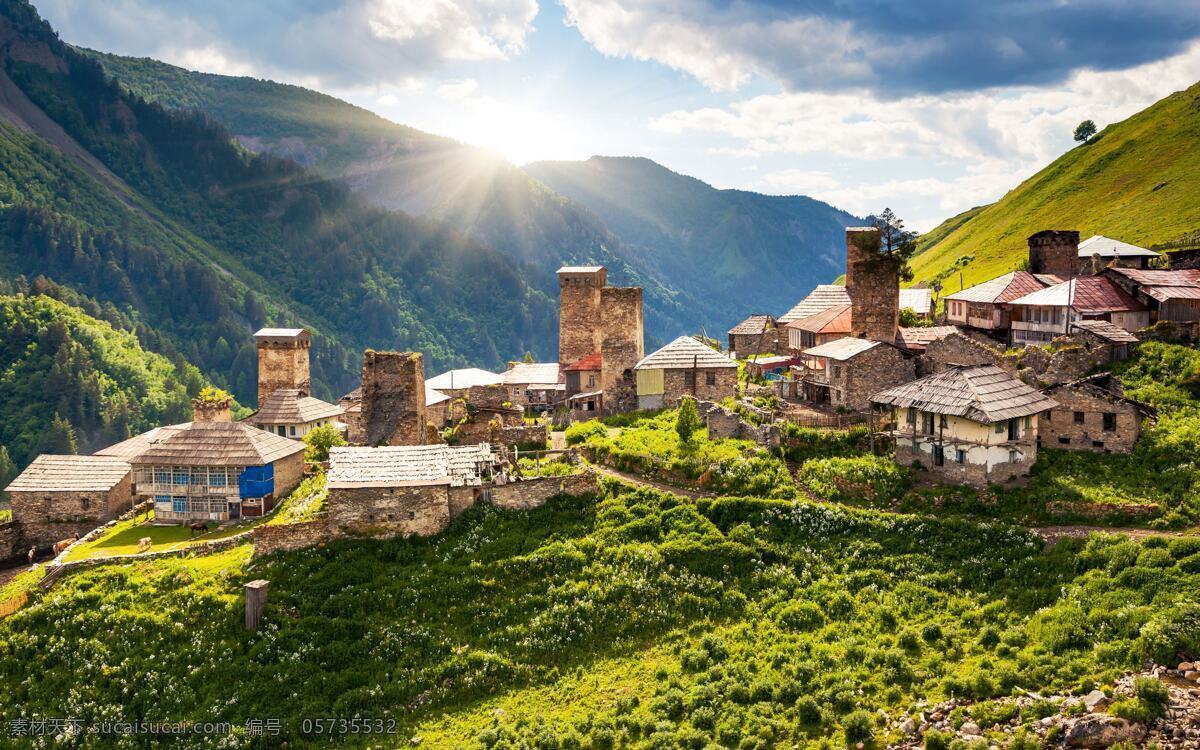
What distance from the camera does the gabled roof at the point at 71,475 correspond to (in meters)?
38.3

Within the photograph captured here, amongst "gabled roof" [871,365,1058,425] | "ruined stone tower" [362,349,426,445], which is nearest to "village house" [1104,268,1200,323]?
"gabled roof" [871,365,1058,425]

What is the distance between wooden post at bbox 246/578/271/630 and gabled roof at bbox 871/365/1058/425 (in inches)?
926

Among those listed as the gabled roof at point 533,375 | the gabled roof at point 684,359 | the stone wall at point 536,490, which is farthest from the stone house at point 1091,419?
the gabled roof at point 533,375

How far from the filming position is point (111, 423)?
108 meters

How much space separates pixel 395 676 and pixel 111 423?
103 metres

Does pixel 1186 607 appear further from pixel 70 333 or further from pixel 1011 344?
pixel 70 333

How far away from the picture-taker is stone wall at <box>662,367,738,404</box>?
141ft

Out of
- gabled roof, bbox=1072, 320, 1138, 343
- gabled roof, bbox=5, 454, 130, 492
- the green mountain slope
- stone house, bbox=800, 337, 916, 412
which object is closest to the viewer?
stone house, bbox=800, 337, 916, 412

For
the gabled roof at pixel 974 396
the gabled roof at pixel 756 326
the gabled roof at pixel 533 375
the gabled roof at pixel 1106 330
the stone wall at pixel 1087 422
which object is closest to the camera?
the gabled roof at pixel 974 396

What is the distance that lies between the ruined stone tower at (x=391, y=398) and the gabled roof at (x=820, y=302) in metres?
25.7

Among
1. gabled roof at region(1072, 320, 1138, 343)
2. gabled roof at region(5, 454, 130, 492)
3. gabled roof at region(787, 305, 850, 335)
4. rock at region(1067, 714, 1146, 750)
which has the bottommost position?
rock at region(1067, 714, 1146, 750)

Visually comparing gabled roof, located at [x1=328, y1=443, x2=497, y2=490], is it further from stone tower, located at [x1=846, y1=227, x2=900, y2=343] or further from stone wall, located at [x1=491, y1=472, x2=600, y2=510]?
stone tower, located at [x1=846, y1=227, x2=900, y2=343]

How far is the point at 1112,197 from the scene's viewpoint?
3706 inches

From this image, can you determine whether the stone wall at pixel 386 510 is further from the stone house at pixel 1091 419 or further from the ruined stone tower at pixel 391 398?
the stone house at pixel 1091 419
